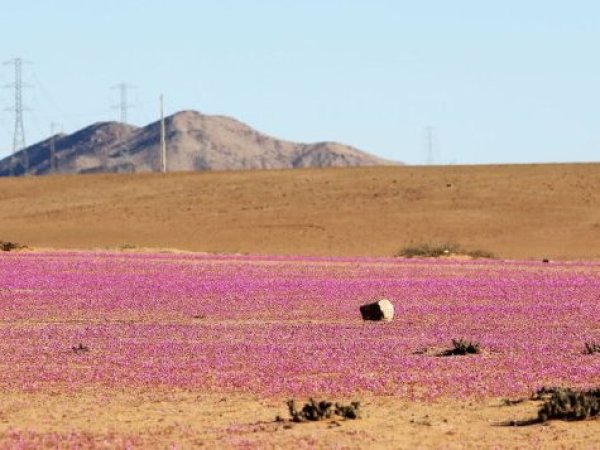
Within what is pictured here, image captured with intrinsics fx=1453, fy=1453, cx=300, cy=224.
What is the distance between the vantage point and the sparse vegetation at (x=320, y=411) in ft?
49.7

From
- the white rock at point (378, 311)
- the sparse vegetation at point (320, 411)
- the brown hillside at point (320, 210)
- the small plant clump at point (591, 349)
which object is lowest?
the sparse vegetation at point (320, 411)

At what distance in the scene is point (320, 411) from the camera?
1517cm

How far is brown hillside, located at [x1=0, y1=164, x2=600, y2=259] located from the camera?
3285 inches

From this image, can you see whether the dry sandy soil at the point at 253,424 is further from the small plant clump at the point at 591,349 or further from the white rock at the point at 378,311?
the white rock at the point at 378,311

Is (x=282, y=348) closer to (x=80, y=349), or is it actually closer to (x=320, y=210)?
(x=80, y=349)

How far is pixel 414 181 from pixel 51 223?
27.5 m

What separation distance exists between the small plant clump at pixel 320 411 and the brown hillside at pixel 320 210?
58398mm

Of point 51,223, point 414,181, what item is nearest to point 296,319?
point 51,223

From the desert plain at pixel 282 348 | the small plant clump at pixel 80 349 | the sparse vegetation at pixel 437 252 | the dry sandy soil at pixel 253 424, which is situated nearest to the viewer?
the dry sandy soil at pixel 253 424

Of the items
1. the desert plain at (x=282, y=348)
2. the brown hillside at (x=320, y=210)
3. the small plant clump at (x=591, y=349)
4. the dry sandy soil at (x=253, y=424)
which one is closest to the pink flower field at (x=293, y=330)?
the desert plain at (x=282, y=348)

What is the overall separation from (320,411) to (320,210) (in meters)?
81.5

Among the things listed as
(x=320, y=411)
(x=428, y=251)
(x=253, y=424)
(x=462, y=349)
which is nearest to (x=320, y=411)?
(x=320, y=411)

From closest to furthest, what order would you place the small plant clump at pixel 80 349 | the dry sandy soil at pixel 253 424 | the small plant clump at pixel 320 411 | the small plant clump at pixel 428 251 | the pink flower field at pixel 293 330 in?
the dry sandy soil at pixel 253 424, the small plant clump at pixel 320 411, the pink flower field at pixel 293 330, the small plant clump at pixel 80 349, the small plant clump at pixel 428 251

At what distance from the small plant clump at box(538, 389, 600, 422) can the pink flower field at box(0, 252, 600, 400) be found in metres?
2.01
